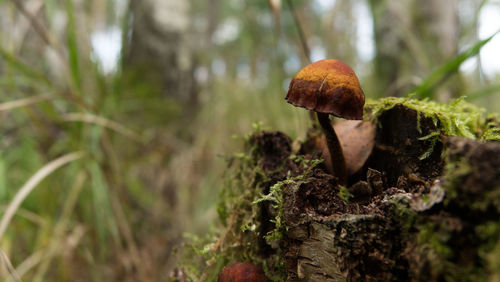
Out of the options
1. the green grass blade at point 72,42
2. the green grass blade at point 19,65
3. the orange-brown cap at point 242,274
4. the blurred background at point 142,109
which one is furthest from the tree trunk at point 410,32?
the green grass blade at point 19,65

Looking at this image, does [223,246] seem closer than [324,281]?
No

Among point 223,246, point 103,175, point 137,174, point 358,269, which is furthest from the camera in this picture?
point 137,174

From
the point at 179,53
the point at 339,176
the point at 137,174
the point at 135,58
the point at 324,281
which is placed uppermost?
the point at 179,53

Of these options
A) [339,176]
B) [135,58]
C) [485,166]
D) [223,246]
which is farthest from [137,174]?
[485,166]

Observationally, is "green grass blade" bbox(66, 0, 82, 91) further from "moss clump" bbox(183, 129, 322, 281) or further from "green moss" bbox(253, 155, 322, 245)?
"green moss" bbox(253, 155, 322, 245)

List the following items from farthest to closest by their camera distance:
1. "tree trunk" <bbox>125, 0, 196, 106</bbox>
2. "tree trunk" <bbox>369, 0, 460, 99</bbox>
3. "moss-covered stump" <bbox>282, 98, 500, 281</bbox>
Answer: "tree trunk" <bbox>125, 0, 196, 106</bbox>, "tree trunk" <bbox>369, 0, 460, 99</bbox>, "moss-covered stump" <bbox>282, 98, 500, 281</bbox>

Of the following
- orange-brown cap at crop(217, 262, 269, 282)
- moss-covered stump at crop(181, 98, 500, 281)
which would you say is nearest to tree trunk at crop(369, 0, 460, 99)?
moss-covered stump at crop(181, 98, 500, 281)

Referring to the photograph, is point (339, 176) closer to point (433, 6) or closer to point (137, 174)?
point (433, 6)

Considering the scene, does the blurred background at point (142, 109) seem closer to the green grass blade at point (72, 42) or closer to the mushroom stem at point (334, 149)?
the green grass blade at point (72, 42)
